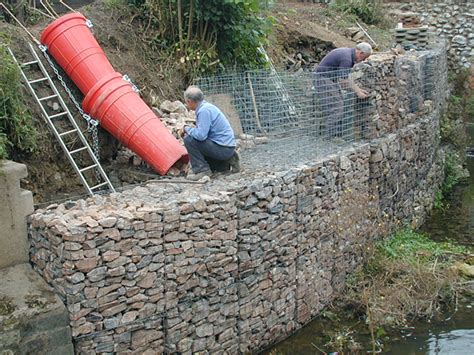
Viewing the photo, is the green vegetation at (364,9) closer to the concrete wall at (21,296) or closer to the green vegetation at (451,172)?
the green vegetation at (451,172)

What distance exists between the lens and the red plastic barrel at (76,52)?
904 cm

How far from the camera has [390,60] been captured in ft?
36.9

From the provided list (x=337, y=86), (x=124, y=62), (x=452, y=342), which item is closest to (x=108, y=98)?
(x=124, y=62)

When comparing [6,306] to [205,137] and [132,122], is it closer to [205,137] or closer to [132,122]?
[205,137]

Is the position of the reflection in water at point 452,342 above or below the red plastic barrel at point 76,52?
below

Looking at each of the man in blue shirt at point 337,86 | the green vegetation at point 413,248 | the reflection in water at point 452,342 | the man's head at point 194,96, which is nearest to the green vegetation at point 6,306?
the man's head at point 194,96

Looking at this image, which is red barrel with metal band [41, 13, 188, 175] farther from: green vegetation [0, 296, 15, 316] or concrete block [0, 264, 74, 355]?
green vegetation [0, 296, 15, 316]

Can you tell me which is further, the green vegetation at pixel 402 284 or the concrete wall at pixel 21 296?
the green vegetation at pixel 402 284

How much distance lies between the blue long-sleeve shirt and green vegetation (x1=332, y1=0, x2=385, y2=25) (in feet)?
40.5

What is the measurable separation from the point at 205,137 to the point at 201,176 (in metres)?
0.50

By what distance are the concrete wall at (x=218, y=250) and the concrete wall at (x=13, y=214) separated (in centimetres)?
15

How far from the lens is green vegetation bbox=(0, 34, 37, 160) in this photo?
7.83 meters

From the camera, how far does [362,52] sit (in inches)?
423

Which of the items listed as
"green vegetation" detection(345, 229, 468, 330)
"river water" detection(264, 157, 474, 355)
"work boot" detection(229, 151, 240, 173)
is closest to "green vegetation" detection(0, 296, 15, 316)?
"work boot" detection(229, 151, 240, 173)
